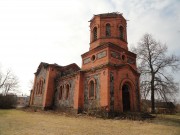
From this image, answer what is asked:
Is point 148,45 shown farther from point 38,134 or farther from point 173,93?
point 38,134

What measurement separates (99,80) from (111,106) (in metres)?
2.98

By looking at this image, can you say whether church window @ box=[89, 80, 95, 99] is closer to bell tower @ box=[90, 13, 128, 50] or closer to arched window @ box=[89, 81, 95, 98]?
arched window @ box=[89, 81, 95, 98]

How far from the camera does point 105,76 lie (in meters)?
15.0

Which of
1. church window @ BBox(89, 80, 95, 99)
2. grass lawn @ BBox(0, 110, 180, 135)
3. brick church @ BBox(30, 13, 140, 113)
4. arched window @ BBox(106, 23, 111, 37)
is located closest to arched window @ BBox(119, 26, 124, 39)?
brick church @ BBox(30, 13, 140, 113)

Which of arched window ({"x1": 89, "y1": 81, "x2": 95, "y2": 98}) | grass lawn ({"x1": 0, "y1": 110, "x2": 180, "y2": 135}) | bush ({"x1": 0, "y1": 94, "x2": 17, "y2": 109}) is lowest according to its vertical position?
grass lawn ({"x1": 0, "y1": 110, "x2": 180, "y2": 135})

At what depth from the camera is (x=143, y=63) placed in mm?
23828

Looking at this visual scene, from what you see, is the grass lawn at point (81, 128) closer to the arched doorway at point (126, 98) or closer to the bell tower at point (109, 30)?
the arched doorway at point (126, 98)

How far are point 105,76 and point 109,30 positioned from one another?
20.6ft

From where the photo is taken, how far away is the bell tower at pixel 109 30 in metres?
17.7

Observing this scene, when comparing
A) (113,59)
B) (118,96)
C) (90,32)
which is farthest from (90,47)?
(118,96)

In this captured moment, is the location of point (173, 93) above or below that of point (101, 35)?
below

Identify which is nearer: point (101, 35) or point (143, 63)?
point (101, 35)

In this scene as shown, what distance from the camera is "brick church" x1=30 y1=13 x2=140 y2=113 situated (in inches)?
590

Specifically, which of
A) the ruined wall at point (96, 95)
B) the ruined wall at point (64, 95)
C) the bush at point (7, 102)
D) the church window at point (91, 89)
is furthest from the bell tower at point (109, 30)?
the bush at point (7, 102)
